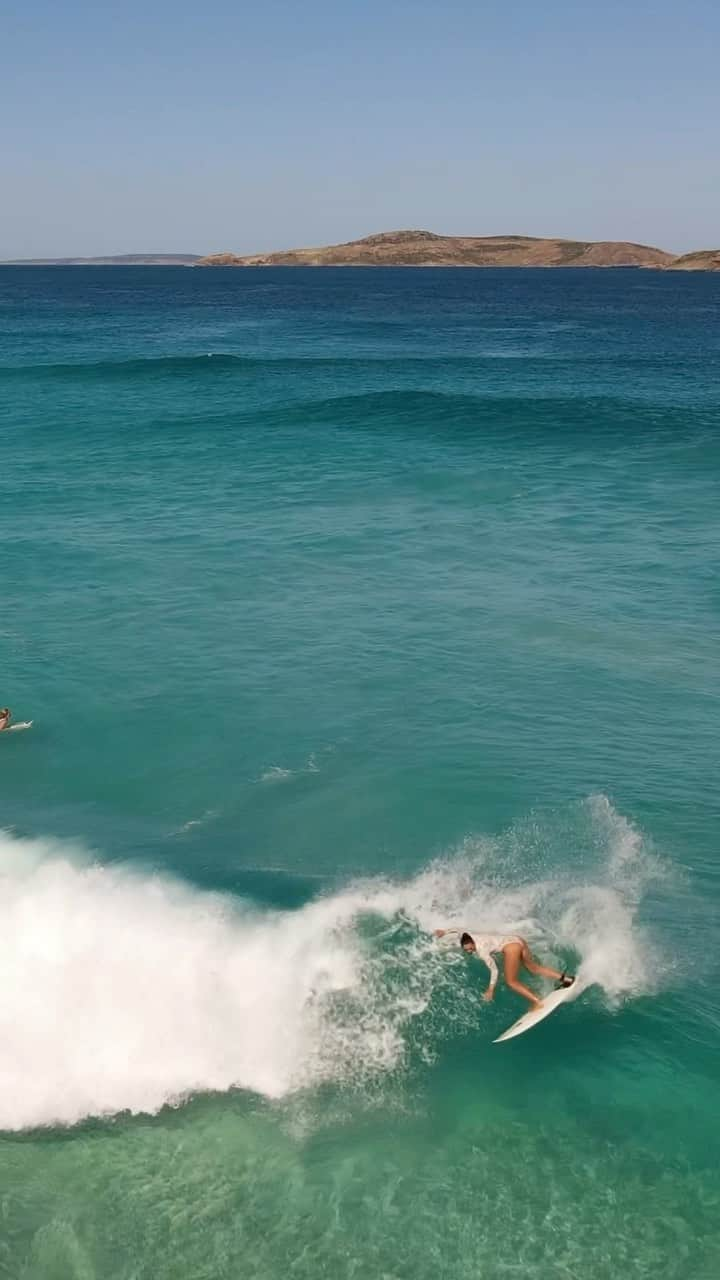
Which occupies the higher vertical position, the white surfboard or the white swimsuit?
the white swimsuit

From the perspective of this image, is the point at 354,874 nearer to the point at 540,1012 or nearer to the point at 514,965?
the point at 514,965

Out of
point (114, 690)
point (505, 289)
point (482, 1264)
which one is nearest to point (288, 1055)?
point (482, 1264)

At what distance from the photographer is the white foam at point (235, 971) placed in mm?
14281

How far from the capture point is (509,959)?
49.9 feet

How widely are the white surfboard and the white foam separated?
1.73ft

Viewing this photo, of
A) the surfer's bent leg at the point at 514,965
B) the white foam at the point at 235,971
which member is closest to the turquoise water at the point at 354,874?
the white foam at the point at 235,971

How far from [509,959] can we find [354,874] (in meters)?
3.91

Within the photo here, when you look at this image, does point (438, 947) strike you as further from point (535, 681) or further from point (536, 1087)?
point (535, 681)

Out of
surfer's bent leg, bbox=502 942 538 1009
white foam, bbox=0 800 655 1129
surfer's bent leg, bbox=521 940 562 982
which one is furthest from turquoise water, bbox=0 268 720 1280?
surfer's bent leg, bbox=521 940 562 982

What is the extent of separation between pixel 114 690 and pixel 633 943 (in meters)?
14.2

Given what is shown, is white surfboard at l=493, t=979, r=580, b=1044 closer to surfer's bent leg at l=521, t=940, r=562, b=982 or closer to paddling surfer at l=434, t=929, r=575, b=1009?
paddling surfer at l=434, t=929, r=575, b=1009

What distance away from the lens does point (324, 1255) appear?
1187 cm

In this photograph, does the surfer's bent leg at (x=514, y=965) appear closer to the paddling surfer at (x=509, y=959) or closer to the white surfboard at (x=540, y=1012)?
the paddling surfer at (x=509, y=959)

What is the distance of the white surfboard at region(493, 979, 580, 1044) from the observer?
14.8 m
